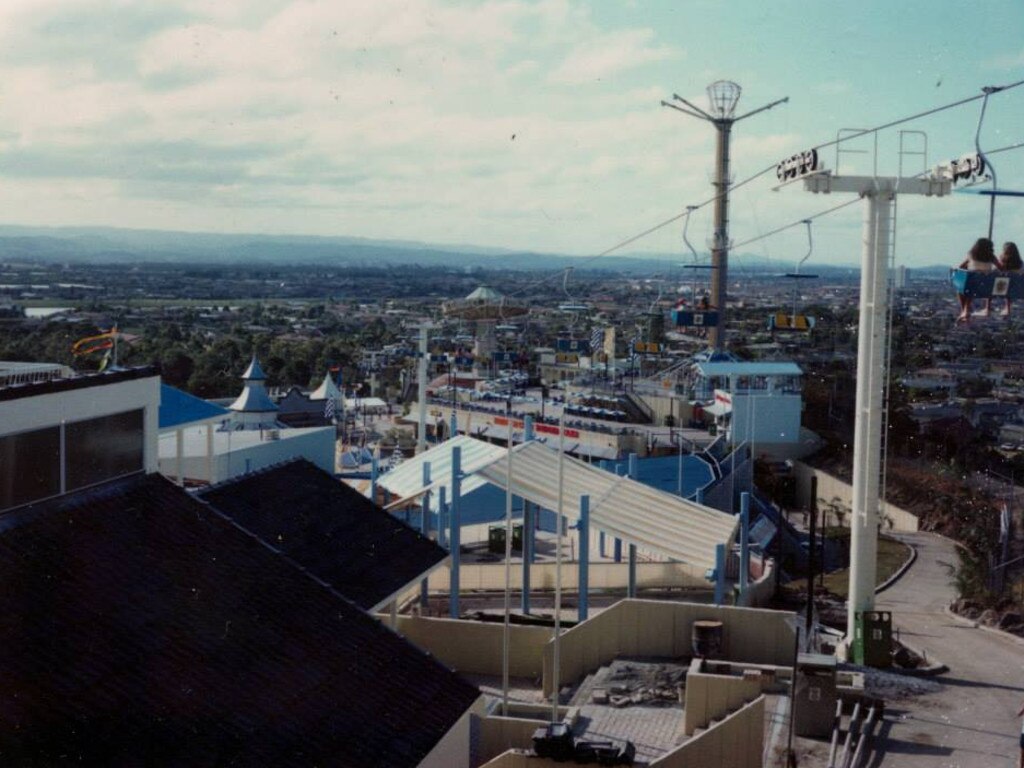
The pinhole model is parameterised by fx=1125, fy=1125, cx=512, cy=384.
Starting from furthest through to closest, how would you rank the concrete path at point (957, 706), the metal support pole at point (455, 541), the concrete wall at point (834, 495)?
1. the concrete wall at point (834, 495)
2. the metal support pole at point (455, 541)
3. the concrete path at point (957, 706)

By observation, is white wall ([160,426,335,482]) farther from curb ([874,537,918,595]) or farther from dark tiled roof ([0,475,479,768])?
dark tiled roof ([0,475,479,768])

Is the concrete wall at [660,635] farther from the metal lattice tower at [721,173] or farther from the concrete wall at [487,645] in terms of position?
the metal lattice tower at [721,173]

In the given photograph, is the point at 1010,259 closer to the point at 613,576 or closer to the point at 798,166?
the point at 798,166

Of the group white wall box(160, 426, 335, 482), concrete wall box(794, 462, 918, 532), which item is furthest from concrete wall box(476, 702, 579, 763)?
concrete wall box(794, 462, 918, 532)

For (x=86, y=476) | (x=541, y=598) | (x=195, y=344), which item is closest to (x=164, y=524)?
(x=86, y=476)

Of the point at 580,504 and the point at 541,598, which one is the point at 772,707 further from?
the point at 541,598

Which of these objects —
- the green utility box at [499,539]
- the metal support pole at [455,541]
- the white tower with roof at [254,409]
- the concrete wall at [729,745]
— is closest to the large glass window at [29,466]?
the concrete wall at [729,745]
